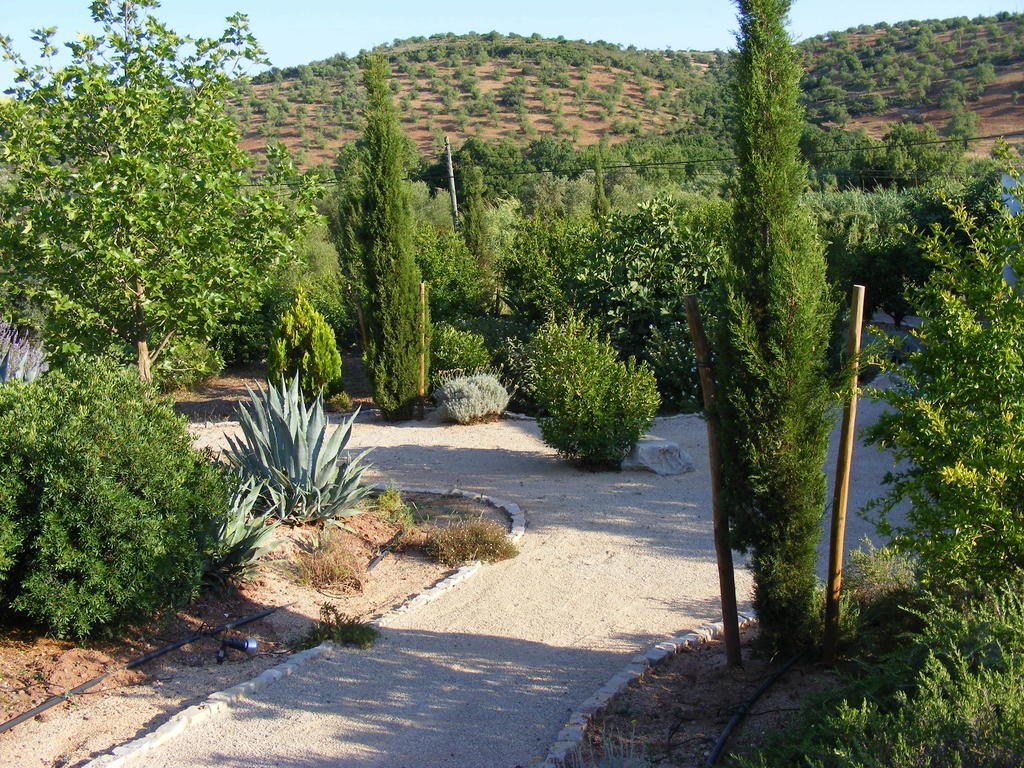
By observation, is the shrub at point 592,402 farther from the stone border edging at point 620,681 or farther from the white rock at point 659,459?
the stone border edging at point 620,681

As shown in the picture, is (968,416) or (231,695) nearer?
(968,416)

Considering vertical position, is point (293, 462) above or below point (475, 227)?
below

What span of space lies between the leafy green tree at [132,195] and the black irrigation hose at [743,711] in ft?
17.6

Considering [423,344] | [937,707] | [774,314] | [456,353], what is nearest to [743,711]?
[937,707]

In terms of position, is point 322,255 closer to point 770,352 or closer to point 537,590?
point 537,590

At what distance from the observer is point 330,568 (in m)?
6.18

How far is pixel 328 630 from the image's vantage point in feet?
16.7

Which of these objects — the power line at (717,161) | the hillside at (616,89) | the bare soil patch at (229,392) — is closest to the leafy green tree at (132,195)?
the bare soil patch at (229,392)

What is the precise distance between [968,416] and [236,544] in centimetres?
429

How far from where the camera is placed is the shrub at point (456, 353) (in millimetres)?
12922

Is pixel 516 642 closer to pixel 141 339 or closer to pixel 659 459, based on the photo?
pixel 659 459

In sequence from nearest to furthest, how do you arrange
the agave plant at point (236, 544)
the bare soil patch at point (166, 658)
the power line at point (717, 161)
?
1. the bare soil patch at point (166, 658)
2. the agave plant at point (236, 544)
3. the power line at point (717, 161)

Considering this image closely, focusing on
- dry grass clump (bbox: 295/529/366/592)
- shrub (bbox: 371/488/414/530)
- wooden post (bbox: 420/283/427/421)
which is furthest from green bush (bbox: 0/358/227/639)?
wooden post (bbox: 420/283/427/421)

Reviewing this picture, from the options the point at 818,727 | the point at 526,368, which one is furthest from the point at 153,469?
the point at 526,368
